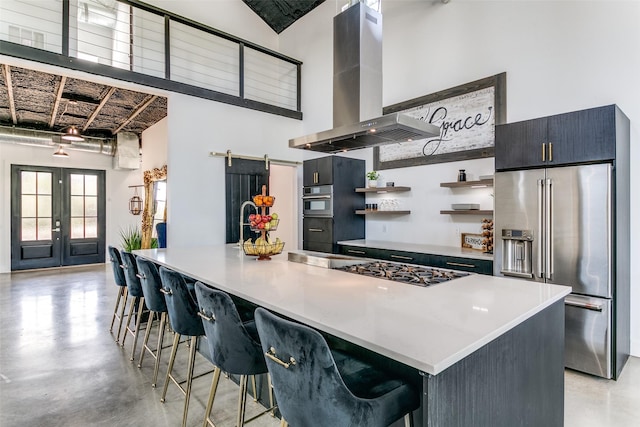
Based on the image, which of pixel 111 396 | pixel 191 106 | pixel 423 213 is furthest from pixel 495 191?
pixel 191 106

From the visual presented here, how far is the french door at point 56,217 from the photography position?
7.74 meters

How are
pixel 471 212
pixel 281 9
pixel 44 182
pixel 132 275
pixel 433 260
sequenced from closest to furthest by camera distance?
pixel 132 275, pixel 433 260, pixel 471 212, pixel 281 9, pixel 44 182

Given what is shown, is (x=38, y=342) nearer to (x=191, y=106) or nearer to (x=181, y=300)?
(x=181, y=300)

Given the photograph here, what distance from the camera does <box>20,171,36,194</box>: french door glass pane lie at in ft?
25.5

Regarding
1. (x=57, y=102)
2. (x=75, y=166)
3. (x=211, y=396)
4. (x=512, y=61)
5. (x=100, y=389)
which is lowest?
(x=100, y=389)

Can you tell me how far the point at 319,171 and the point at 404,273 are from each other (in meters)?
3.32

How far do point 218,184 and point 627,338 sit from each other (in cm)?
538

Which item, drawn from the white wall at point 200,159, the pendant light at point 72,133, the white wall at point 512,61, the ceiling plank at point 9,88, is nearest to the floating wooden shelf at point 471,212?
the white wall at point 512,61

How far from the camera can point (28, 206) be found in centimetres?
785

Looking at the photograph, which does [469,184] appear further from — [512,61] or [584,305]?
[584,305]

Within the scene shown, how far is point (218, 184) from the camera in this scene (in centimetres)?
564

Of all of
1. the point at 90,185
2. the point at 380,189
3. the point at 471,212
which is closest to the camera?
the point at 471,212

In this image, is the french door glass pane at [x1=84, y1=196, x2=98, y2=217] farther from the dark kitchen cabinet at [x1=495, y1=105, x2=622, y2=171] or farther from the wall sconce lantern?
Answer: the dark kitchen cabinet at [x1=495, y1=105, x2=622, y2=171]

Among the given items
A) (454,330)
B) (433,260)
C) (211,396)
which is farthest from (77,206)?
(454,330)
